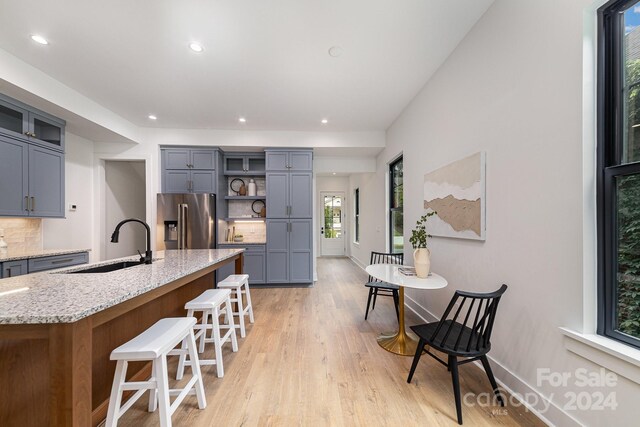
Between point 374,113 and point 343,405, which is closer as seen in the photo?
point 343,405

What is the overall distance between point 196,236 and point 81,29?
2.90m

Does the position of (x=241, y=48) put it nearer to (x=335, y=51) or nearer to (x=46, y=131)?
(x=335, y=51)

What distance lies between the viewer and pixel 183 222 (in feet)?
13.8

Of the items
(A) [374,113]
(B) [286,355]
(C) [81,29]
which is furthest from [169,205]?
Answer: (A) [374,113]

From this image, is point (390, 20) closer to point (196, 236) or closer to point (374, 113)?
point (374, 113)

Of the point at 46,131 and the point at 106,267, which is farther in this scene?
the point at 46,131

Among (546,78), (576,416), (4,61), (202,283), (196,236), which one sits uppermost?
(4,61)

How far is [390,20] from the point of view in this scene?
6.68 feet

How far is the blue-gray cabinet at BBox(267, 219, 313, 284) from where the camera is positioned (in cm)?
462

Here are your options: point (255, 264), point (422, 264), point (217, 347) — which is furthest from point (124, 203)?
point (422, 264)

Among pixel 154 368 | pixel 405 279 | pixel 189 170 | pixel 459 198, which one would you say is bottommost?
pixel 154 368

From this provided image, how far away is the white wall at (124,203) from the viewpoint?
177 inches

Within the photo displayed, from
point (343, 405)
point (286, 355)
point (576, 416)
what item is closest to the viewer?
point (576, 416)

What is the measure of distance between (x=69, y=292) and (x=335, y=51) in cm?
268
